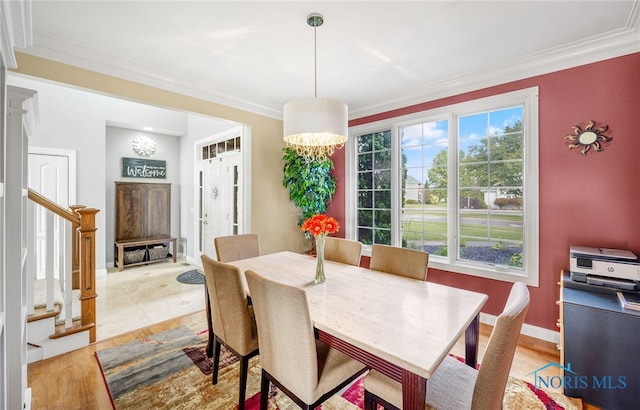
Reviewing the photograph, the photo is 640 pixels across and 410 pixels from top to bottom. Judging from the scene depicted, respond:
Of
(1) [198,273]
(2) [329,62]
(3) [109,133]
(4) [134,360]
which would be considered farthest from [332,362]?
(3) [109,133]

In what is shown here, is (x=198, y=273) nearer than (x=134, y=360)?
No

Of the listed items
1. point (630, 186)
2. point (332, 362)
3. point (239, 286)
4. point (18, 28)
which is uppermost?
point (18, 28)

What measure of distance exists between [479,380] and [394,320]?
411mm

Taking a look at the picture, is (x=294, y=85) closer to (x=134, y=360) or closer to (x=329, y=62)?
(x=329, y=62)

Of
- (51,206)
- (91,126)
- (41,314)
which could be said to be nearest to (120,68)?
(51,206)

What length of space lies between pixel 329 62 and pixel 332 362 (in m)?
2.50

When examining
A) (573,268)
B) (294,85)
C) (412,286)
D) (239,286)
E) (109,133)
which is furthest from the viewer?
(109,133)

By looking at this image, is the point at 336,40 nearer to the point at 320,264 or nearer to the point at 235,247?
the point at 320,264

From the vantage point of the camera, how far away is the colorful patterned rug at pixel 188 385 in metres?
1.83

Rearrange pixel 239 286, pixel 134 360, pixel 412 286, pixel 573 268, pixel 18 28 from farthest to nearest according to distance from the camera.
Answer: pixel 134 360 → pixel 573 268 → pixel 412 286 → pixel 239 286 → pixel 18 28

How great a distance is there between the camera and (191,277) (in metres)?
4.64

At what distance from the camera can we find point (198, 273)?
4914 mm

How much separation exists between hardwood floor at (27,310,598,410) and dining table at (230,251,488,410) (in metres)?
1.16

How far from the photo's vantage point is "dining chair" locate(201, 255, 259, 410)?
1.69m
